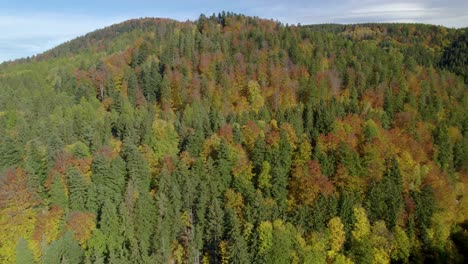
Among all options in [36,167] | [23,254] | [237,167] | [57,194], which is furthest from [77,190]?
[237,167]

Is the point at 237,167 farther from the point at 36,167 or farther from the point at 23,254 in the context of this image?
the point at 23,254

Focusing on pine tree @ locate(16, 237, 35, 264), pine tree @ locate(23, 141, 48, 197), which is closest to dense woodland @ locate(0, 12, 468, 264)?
pine tree @ locate(16, 237, 35, 264)

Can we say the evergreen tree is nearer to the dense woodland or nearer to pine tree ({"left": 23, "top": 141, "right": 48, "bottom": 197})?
the dense woodland

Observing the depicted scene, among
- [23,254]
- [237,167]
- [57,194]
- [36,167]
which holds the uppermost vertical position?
[36,167]

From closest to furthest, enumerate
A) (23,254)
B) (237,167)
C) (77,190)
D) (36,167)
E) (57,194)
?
(23,254) < (57,194) < (77,190) < (36,167) < (237,167)

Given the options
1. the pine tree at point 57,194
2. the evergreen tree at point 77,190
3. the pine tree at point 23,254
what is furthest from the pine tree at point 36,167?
the pine tree at point 23,254

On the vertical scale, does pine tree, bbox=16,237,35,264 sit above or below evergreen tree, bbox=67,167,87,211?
below

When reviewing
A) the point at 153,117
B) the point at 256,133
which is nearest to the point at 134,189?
the point at 256,133

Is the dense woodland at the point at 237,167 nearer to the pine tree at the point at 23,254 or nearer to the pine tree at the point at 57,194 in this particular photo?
the pine tree at the point at 23,254

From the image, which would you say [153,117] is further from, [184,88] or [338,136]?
[338,136]
